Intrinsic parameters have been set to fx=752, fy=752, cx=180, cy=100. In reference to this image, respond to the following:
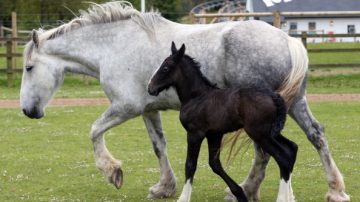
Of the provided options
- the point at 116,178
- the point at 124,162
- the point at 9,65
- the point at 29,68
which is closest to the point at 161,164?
the point at 116,178

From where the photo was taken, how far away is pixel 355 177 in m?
9.85

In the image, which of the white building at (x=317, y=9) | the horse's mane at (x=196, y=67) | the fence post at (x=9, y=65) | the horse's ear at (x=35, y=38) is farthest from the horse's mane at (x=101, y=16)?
the white building at (x=317, y=9)

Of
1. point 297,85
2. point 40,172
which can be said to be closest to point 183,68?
point 297,85

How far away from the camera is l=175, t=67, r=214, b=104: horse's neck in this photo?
780 centimetres

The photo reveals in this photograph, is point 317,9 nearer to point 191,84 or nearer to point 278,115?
point 191,84

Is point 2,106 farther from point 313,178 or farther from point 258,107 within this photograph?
point 258,107

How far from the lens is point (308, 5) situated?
5031 centimetres

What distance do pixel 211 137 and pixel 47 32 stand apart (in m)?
2.72

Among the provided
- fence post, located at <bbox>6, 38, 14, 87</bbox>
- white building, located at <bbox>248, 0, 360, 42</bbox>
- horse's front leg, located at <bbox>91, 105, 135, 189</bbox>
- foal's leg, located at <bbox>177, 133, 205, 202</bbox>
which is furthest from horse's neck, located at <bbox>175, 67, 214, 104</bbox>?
white building, located at <bbox>248, 0, 360, 42</bbox>

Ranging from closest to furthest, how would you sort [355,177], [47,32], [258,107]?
[258,107] → [47,32] → [355,177]

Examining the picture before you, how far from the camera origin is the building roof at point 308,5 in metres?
46.5

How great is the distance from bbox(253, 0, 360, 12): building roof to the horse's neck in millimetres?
38684

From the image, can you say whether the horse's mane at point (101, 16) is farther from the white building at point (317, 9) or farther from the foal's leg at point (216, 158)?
the white building at point (317, 9)

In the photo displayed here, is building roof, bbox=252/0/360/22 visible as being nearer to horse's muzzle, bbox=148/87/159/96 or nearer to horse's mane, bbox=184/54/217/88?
horse's mane, bbox=184/54/217/88
